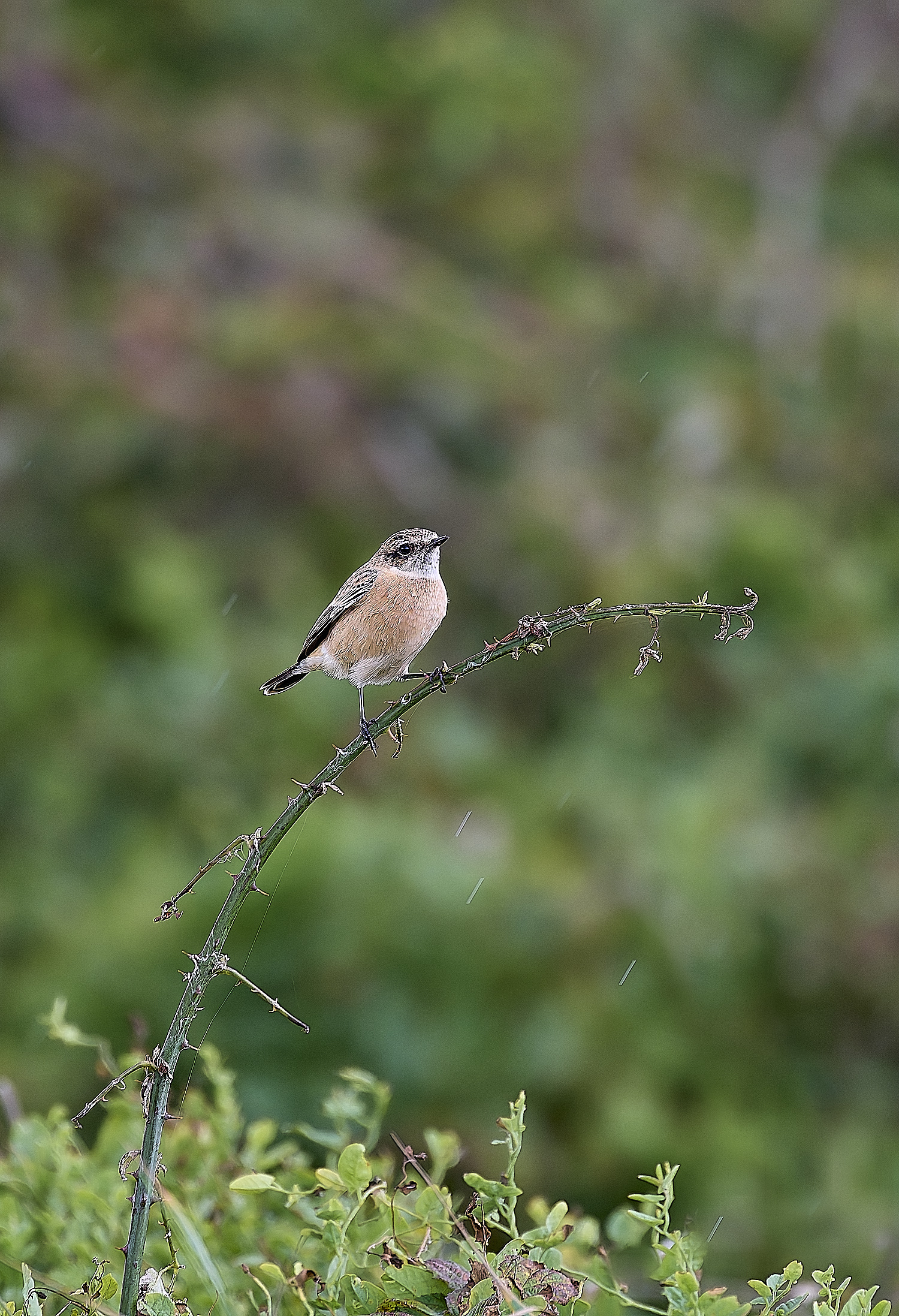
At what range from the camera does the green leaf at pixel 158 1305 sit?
59.4 inches

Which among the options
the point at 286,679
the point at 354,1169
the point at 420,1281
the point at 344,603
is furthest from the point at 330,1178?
the point at 344,603

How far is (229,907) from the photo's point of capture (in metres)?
1.54

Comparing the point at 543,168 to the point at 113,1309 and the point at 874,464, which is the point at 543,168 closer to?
the point at 874,464

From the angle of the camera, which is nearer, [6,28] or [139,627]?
[139,627]

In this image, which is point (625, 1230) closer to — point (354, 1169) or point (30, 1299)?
point (354, 1169)

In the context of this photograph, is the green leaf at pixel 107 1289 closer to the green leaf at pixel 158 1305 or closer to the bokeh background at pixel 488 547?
the green leaf at pixel 158 1305

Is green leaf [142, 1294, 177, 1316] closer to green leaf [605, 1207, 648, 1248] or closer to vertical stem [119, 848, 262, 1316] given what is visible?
vertical stem [119, 848, 262, 1316]

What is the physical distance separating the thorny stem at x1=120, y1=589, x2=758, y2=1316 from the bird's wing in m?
1.03

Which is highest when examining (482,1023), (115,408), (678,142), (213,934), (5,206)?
(678,142)

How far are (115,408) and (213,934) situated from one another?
5752mm

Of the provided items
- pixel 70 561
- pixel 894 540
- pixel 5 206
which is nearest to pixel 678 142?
pixel 894 540

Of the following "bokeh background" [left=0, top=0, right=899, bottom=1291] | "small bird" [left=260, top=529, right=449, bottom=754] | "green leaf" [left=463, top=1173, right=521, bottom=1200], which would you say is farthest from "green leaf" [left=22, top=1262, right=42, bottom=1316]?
"bokeh background" [left=0, top=0, right=899, bottom=1291]

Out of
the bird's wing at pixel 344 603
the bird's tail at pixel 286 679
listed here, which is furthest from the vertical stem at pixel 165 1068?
the bird's wing at pixel 344 603

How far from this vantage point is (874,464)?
8008 mm
